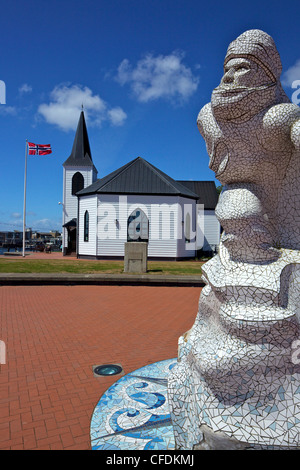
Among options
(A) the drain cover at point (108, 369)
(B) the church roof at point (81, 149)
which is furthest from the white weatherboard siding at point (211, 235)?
(A) the drain cover at point (108, 369)

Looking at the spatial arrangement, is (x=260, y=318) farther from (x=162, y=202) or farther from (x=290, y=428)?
(x=162, y=202)

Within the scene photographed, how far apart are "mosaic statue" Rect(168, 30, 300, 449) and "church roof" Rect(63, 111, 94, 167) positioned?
3448 centimetres

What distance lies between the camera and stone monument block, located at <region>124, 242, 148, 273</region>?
16.5 metres

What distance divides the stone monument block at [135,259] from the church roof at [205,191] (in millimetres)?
20211

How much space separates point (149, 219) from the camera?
1044 inches

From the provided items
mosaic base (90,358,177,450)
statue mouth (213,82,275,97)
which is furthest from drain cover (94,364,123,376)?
statue mouth (213,82,275,97)

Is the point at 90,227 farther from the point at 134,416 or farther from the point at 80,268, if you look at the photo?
the point at 134,416

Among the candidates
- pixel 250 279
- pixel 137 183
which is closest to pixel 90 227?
pixel 137 183

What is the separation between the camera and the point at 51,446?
323cm

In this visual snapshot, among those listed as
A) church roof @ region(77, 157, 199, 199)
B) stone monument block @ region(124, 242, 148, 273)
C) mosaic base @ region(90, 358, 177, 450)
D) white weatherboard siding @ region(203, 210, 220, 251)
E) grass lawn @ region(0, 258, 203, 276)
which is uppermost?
church roof @ region(77, 157, 199, 199)

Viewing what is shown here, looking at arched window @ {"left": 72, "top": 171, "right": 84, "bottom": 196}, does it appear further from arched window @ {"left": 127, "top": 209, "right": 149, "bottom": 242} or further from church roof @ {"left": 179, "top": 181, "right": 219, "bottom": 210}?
church roof @ {"left": 179, "top": 181, "right": 219, "bottom": 210}

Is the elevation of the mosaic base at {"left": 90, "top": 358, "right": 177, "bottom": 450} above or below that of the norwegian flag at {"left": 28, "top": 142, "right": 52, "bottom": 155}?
below

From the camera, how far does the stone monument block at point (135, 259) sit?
16.5 metres

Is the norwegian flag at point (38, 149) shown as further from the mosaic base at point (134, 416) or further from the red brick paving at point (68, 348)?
the mosaic base at point (134, 416)
